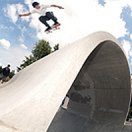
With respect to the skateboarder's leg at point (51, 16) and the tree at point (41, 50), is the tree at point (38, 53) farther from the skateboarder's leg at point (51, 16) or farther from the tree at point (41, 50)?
the skateboarder's leg at point (51, 16)

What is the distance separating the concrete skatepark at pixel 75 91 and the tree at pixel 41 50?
18.9m

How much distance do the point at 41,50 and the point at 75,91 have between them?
65.5 feet

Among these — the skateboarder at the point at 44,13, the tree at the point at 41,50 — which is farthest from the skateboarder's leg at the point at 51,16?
the tree at the point at 41,50

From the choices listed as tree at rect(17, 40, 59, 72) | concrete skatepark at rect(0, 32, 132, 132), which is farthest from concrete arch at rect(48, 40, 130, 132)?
tree at rect(17, 40, 59, 72)

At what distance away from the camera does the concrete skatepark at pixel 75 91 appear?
26.2 feet

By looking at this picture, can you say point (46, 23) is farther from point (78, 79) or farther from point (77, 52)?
point (77, 52)

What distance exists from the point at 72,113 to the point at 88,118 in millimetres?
1343

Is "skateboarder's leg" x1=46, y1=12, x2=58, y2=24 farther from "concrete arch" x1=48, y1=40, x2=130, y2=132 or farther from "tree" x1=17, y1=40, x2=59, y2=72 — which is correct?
"tree" x1=17, y1=40, x2=59, y2=72

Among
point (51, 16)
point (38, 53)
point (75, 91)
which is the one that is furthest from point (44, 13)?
point (38, 53)

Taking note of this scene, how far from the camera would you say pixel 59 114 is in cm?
1852

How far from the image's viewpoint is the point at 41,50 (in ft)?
123

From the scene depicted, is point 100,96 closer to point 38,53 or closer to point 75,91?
point 75,91

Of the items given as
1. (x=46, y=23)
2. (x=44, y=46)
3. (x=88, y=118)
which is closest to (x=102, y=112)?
(x=88, y=118)

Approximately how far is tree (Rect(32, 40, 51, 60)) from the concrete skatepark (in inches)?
745
